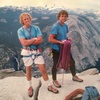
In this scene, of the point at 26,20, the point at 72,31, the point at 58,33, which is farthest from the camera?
the point at 72,31

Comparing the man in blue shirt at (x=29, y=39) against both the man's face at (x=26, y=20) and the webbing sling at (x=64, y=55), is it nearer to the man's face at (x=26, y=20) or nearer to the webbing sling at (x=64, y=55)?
the man's face at (x=26, y=20)

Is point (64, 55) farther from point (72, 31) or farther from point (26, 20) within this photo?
point (72, 31)

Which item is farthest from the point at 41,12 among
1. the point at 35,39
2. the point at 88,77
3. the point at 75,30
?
the point at 35,39

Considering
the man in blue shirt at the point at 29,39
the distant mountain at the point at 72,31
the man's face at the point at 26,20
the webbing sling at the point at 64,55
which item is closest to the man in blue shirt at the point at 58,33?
the webbing sling at the point at 64,55

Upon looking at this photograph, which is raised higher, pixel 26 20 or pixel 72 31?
pixel 26 20

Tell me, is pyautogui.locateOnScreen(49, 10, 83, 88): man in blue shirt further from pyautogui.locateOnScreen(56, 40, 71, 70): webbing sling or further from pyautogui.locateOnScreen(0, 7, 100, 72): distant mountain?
pyautogui.locateOnScreen(0, 7, 100, 72): distant mountain

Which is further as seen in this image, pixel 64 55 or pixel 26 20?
pixel 64 55

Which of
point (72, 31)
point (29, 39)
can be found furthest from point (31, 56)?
point (72, 31)
